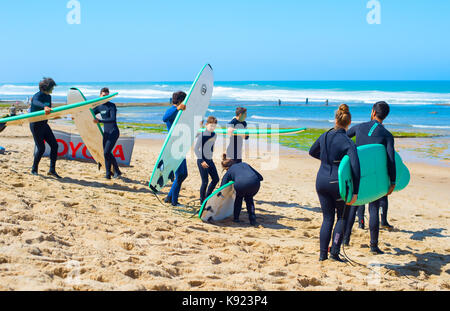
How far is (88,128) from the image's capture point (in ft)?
23.9

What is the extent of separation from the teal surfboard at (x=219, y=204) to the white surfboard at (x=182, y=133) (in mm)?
648

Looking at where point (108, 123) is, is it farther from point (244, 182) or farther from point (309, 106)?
point (309, 106)

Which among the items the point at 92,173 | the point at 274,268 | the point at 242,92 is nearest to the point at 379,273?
the point at 274,268

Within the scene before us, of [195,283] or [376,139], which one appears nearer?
[195,283]

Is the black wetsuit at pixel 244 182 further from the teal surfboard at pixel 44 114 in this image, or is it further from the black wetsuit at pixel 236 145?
the teal surfboard at pixel 44 114

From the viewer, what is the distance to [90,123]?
7.20 metres

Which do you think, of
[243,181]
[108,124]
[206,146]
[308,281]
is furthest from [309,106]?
[308,281]

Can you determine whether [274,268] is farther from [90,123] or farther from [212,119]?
[90,123]

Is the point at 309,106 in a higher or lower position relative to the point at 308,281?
higher

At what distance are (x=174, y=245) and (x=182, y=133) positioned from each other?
1.87 m

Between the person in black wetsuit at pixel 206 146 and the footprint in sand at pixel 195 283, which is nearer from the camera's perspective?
the footprint in sand at pixel 195 283

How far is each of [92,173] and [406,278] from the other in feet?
17.4

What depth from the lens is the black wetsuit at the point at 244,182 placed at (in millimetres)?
4832

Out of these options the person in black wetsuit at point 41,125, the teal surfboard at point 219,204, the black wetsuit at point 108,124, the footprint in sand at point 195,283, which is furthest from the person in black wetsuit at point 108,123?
the footprint in sand at point 195,283
